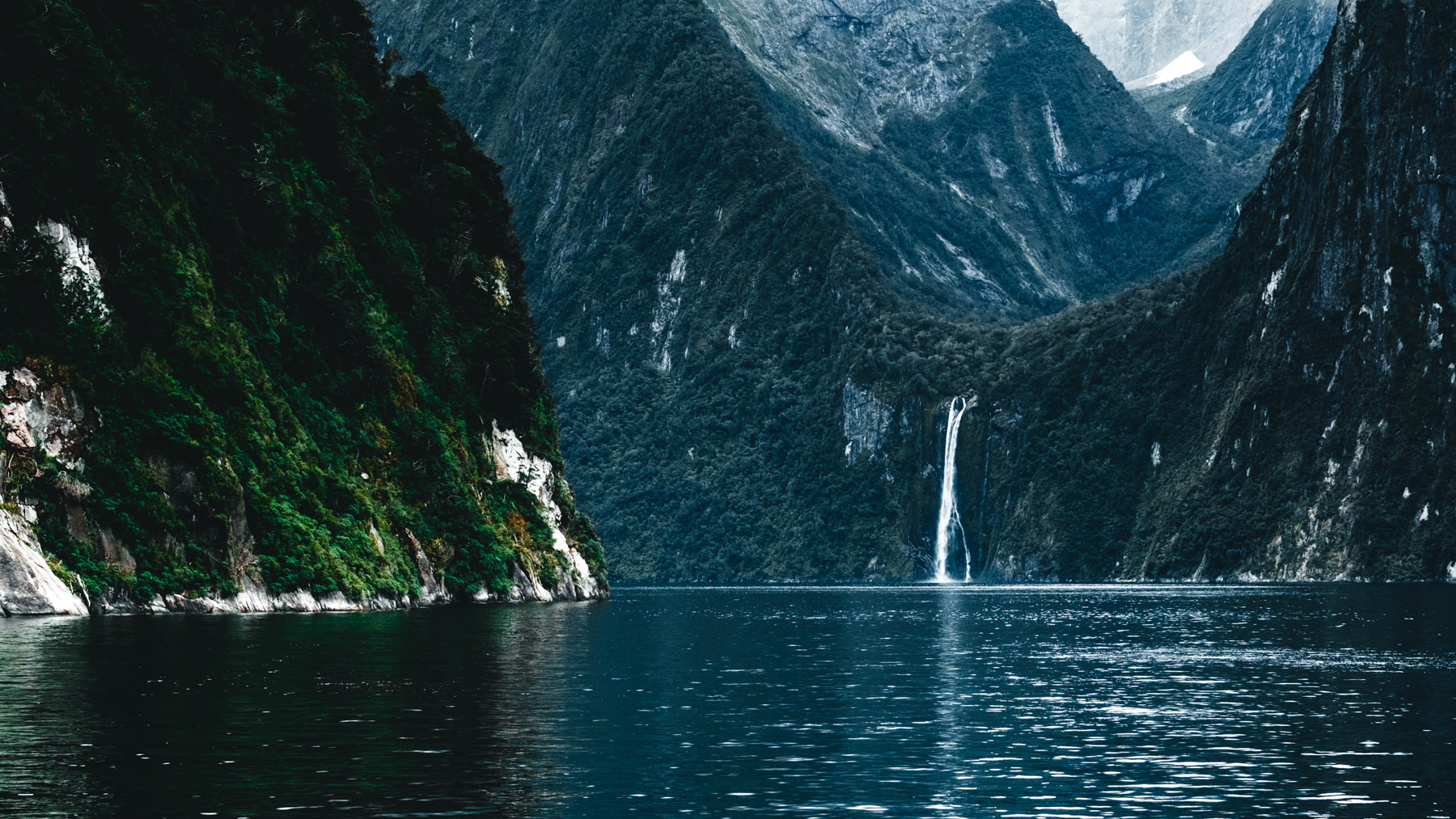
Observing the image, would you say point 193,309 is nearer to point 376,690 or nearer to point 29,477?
point 29,477

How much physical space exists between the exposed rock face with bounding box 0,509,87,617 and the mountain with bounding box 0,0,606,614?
12cm

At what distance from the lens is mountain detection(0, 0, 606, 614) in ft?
234

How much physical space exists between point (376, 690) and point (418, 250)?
254ft

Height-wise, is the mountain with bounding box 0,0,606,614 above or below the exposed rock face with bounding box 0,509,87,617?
above

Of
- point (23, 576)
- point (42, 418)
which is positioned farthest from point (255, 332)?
point (23, 576)

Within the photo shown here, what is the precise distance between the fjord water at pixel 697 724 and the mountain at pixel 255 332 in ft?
24.6

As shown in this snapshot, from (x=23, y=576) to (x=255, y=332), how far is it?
27.7m

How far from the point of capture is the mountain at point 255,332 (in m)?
71.3

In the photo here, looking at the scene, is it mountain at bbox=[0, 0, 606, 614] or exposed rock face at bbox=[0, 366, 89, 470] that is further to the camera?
mountain at bbox=[0, 0, 606, 614]

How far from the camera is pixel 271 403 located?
85250 mm

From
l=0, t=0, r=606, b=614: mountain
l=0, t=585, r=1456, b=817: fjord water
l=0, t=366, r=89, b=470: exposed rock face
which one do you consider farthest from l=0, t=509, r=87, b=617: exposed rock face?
l=0, t=366, r=89, b=470: exposed rock face

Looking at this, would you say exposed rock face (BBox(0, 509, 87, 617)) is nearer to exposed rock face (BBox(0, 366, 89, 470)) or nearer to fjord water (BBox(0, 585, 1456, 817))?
fjord water (BBox(0, 585, 1456, 817))

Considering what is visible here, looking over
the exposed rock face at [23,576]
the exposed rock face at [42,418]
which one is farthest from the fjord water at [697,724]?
the exposed rock face at [42,418]

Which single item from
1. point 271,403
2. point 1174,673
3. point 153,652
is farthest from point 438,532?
point 1174,673
